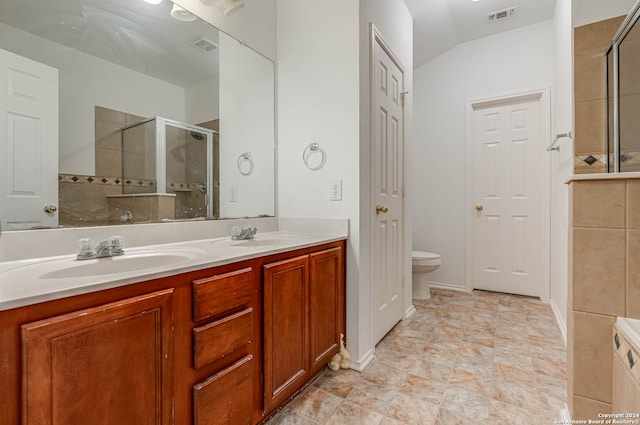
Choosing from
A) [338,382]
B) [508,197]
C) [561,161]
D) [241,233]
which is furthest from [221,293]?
[508,197]

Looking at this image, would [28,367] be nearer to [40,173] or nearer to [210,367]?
[210,367]

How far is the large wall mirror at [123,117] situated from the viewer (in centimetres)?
108

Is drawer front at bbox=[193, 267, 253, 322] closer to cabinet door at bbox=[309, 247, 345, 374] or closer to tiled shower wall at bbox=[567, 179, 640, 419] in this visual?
cabinet door at bbox=[309, 247, 345, 374]

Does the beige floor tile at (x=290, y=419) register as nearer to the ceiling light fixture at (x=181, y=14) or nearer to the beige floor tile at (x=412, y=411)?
the beige floor tile at (x=412, y=411)

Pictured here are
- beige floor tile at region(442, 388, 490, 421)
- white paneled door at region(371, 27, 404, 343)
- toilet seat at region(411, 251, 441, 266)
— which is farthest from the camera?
toilet seat at region(411, 251, 441, 266)

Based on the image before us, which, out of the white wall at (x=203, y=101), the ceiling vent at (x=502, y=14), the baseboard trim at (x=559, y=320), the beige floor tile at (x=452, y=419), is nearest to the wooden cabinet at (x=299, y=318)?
the beige floor tile at (x=452, y=419)

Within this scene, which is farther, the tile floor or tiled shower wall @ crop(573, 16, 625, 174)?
tiled shower wall @ crop(573, 16, 625, 174)

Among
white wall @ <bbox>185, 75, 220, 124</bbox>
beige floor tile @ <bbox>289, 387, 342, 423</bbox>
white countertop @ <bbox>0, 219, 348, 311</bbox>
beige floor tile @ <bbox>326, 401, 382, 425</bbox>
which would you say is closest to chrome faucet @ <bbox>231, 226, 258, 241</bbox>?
white countertop @ <bbox>0, 219, 348, 311</bbox>

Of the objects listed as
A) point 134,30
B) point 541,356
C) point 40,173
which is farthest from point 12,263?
point 541,356

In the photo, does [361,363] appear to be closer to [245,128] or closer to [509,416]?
[509,416]

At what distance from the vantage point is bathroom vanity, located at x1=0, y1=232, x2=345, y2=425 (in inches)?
26.1

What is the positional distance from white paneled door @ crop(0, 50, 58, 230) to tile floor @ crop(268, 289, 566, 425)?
51.2 inches

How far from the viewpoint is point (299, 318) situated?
1.45 meters

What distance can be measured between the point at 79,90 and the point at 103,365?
1.09 meters
